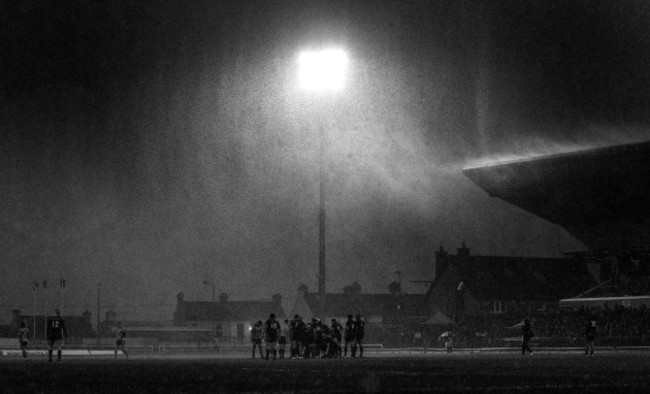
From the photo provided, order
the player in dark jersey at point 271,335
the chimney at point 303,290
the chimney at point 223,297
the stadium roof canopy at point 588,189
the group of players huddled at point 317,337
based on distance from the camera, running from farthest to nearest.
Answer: the chimney at point 223,297, the chimney at point 303,290, the stadium roof canopy at point 588,189, the group of players huddled at point 317,337, the player in dark jersey at point 271,335

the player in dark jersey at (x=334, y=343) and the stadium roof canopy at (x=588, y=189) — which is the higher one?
the stadium roof canopy at (x=588, y=189)

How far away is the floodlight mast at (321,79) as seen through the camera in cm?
4031

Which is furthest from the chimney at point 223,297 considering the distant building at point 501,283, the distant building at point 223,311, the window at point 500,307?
the window at point 500,307

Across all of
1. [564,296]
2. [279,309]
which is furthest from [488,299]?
[279,309]

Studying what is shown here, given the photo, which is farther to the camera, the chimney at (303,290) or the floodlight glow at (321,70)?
the chimney at (303,290)

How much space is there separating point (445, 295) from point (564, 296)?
11.6 meters

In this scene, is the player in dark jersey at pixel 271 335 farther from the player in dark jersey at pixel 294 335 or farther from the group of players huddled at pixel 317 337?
the player in dark jersey at pixel 294 335

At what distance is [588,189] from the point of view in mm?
60312

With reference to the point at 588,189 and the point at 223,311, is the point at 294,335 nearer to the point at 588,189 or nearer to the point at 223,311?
the point at 588,189

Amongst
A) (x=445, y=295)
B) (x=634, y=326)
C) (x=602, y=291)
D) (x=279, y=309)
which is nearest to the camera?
(x=634, y=326)

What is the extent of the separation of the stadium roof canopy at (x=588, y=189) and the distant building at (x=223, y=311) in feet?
267

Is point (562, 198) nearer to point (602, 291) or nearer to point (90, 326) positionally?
point (602, 291)

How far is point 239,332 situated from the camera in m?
137

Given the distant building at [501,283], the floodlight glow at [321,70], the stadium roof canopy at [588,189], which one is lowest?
the distant building at [501,283]
